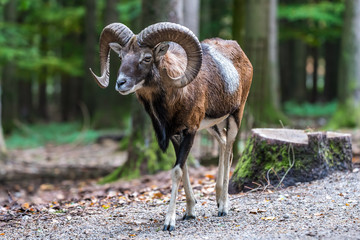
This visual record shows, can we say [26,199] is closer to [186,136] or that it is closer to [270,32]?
[186,136]

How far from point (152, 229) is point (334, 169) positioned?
3.51 m

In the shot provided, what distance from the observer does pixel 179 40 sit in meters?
5.71

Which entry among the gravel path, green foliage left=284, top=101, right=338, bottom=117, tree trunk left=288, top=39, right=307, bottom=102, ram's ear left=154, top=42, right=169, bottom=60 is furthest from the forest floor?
tree trunk left=288, top=39, right=307, bottom=102

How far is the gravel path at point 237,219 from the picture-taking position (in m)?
5.46

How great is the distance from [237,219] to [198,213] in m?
0.68

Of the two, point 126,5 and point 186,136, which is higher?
point 126,5

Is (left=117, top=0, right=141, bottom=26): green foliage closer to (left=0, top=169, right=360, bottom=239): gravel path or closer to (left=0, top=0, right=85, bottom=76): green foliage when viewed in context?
(left=0, top=0, right=85, bottom=76): green foliage

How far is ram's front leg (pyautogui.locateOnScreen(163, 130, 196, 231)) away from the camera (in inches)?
229

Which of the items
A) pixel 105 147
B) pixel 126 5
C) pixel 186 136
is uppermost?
pixel 126 5

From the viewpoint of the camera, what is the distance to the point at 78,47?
91.5 ft

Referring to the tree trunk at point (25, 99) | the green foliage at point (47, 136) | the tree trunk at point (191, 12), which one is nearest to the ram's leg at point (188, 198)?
the tree trunk at point (191, 12)

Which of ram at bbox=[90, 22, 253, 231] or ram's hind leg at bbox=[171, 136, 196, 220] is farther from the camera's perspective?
ram's hind leg at bbox=[171, 136, 196, 220]

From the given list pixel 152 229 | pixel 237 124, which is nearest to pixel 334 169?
pixel 237 124

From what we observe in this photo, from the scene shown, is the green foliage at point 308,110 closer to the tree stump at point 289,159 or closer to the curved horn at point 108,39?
the tree stump at point 289,159
